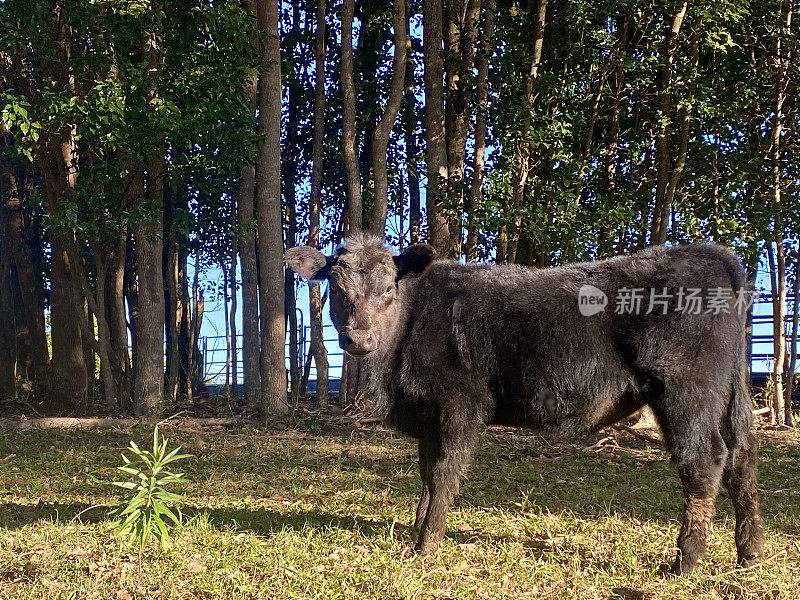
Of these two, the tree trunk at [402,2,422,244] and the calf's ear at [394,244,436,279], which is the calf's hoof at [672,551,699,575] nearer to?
the calf's ear at [394,244,436,279]

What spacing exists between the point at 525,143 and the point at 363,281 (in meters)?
5.16

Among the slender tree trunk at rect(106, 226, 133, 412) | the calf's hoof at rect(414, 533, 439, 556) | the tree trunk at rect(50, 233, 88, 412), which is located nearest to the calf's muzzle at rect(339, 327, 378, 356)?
the calf's hoof at rect(414, 533, 439, 556)

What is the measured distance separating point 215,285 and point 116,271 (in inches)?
174

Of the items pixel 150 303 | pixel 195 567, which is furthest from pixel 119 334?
pixel 195 567

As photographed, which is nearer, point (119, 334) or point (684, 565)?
point (684, 565)

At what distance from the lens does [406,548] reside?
4.48 m

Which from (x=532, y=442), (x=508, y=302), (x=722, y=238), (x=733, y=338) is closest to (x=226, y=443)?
(x=532, y=442)

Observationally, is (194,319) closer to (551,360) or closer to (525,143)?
(525,143)

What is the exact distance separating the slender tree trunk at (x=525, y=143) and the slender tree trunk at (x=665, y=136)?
5.23ft

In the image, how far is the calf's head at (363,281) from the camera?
14.7ft

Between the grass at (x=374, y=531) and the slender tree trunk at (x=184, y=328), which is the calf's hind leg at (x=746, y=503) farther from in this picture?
the slender tree trunk at (x=184, y=328)

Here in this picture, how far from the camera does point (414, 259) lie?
4.86m

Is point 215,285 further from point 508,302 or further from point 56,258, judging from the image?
point 508,302

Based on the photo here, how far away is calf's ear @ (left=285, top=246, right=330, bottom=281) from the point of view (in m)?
5.03
